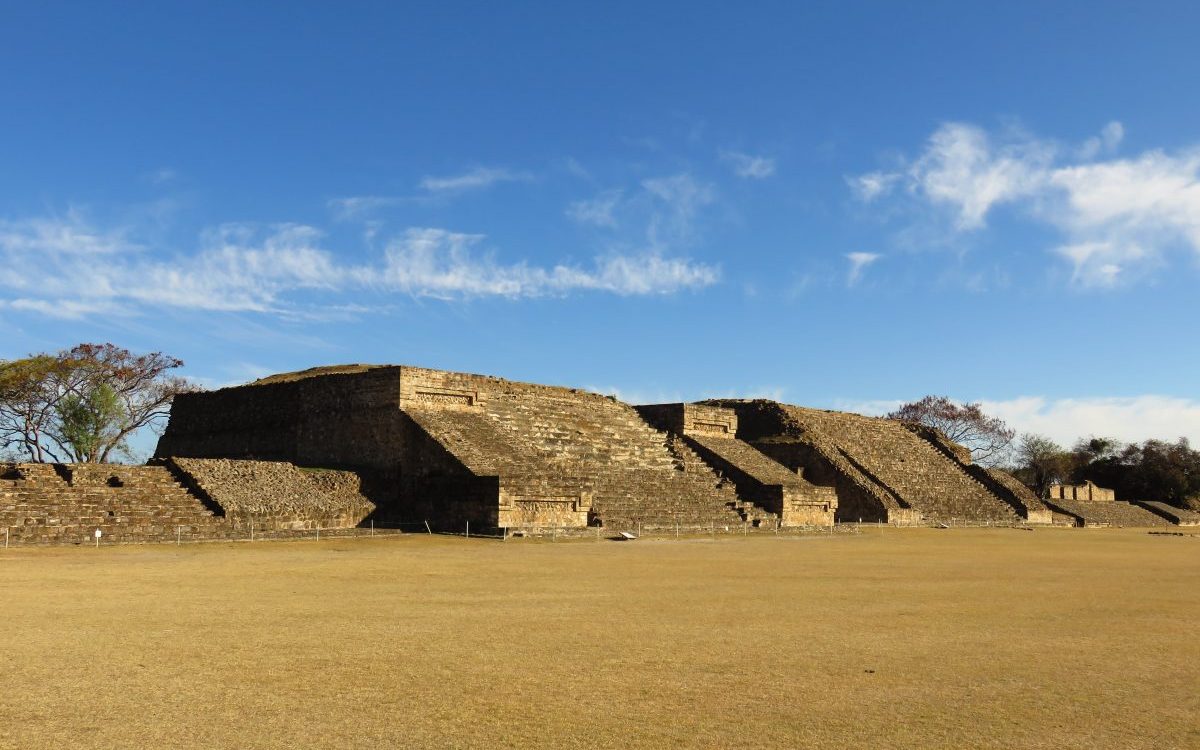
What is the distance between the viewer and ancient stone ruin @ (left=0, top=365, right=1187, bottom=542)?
20.5 metres

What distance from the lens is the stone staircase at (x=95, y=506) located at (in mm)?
18281

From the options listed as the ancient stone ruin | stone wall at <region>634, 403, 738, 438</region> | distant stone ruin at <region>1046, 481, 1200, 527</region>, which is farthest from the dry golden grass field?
distant stone ruin at <region>1046, 481, 1200, 527</region>

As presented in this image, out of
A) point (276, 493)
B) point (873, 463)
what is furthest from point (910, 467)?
point (276, 493)

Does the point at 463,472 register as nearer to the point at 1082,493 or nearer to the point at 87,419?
the point at 87,419

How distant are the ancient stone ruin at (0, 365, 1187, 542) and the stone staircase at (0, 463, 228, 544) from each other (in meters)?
0.04

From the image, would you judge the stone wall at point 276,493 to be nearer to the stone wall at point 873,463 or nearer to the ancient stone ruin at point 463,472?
the ancient stone ruin at point 463,472

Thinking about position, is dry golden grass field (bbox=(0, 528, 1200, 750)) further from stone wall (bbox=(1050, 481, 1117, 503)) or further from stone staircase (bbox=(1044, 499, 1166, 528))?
stone wall (bbox=(1050, 481, 1117, 503))

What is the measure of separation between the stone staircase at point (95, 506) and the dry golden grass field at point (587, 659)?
4904 millimetres

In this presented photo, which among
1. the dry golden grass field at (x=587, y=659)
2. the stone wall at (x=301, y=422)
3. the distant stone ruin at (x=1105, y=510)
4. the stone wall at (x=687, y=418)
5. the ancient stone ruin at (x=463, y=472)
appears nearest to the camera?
the dry golden grass field at (x=587, y=659)

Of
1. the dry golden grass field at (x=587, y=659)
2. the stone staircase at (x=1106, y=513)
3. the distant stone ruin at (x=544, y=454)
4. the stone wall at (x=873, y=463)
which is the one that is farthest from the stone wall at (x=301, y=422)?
the stone staircase at (x=1106, y=513)

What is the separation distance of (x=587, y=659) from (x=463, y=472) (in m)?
17.0

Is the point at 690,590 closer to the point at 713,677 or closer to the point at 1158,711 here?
the point at 713,677

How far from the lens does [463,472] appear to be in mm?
23734

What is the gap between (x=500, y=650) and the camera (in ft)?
24.1
